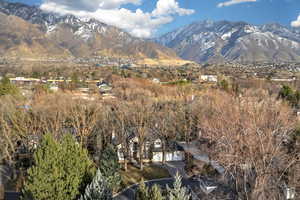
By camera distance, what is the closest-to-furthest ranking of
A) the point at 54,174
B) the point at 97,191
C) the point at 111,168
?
the point at 97,191, the point at 54,174, the point at 111,168

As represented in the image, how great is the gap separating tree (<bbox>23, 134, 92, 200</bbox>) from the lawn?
714cm

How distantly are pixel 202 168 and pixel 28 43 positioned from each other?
610ft

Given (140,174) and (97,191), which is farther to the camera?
(140,174)

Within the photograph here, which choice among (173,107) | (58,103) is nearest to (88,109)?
(58,103)

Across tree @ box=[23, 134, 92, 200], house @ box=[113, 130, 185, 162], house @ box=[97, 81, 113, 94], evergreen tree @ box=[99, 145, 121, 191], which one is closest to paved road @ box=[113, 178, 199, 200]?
evergreen tree @ box=[99, 145, 121, 191]

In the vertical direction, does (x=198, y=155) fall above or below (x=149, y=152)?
above

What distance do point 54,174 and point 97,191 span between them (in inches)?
96.2

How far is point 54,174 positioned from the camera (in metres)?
12.7

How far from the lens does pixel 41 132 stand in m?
23.0

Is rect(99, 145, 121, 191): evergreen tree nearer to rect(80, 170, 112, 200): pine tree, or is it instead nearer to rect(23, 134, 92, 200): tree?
rect(23, 134, 92, 200): tree

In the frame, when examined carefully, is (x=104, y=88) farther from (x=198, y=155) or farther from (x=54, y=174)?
(x=54, y=174)

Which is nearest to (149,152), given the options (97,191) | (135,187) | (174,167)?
(174,167)

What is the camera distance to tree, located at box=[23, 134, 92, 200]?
1257 centimetres

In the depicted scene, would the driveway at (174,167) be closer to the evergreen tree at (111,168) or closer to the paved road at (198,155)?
the paved road at (198,155)
